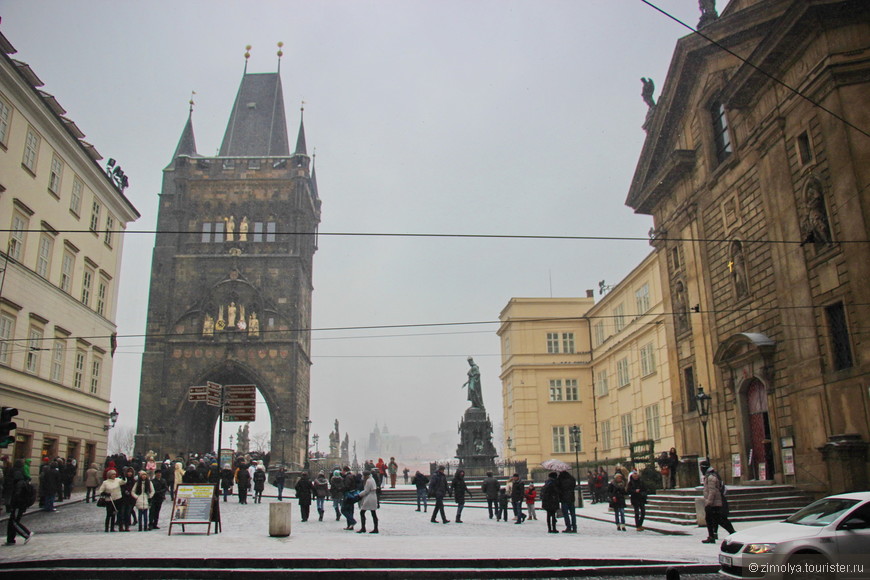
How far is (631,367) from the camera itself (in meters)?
41.7

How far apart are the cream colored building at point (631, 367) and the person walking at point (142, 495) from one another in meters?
23.1

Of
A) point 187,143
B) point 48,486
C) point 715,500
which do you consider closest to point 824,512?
point 715,500

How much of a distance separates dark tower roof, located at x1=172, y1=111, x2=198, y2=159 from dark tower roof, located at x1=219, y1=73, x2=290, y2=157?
9.44 feet

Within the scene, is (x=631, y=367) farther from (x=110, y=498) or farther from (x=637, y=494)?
(x=110, y=498)

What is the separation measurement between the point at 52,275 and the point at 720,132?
80.8 feet

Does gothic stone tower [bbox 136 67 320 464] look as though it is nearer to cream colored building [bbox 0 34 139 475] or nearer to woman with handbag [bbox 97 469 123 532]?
cream colored building [bbox 0 34 139 475]

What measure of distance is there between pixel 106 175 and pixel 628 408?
30.7 metres

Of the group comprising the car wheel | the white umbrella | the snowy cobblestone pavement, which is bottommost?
the snowy cobblestone pavement

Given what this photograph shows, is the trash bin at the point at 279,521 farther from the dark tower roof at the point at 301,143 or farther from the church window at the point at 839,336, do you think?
the dark tower roof at the point at 301,143

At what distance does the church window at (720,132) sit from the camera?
2398 cm

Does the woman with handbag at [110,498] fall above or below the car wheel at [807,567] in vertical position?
above

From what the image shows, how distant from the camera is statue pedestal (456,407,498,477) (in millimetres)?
39875

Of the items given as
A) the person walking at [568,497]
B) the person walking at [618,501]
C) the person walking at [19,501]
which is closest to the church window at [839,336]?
the person walking at [618,501]

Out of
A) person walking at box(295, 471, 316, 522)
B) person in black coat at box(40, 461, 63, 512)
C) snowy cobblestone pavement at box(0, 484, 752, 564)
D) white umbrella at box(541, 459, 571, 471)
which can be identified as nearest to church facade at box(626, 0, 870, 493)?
snowy cobblestone pavement at box(0, 484, 752, 564)
